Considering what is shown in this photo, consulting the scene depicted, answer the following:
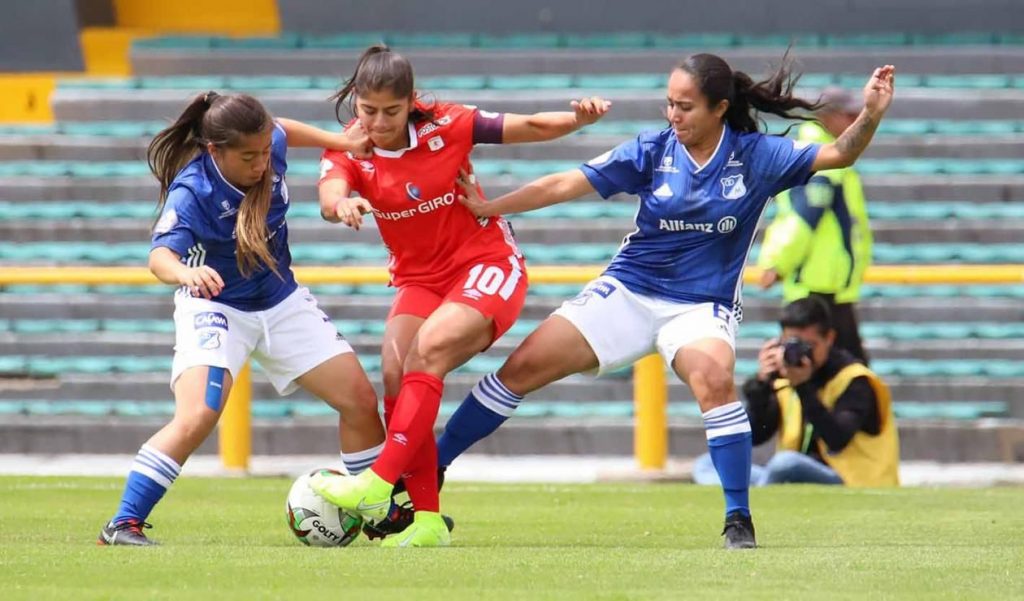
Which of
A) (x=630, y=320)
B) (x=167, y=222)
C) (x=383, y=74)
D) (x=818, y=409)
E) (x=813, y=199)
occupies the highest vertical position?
(x=383, y=74)

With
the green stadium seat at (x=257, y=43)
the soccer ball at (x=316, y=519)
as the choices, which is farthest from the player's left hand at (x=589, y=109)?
the green stadium seat at (x=257, y=43)

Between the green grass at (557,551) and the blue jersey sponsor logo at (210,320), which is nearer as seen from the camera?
the green grass at (557,551)

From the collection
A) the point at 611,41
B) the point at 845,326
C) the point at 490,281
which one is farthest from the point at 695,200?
the point at 611,41

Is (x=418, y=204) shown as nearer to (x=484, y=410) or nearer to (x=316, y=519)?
(x=484, y=410)

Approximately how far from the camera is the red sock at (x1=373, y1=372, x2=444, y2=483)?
265 inches

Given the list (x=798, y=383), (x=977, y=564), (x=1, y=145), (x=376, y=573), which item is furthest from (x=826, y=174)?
(x=1, y=145)

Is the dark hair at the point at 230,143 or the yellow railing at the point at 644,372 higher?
the dark hair at the point at 230,143

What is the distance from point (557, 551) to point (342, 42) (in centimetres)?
1153

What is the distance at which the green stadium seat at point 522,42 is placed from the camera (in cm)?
1728

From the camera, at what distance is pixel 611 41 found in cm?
1719

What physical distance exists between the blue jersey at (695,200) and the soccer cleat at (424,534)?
1195 mm

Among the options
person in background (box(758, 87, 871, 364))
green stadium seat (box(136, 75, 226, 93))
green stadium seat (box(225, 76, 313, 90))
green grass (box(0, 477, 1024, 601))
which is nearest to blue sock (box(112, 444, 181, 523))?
green grass (box(0, 477, 1024, 601))

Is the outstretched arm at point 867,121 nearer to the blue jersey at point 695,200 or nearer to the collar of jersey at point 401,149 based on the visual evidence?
the blue jersey at point 695,200

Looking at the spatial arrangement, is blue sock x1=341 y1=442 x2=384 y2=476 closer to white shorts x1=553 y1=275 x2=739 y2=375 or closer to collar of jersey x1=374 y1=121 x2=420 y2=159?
white shorts x1=553 y1=275 x2=739 y2=375
